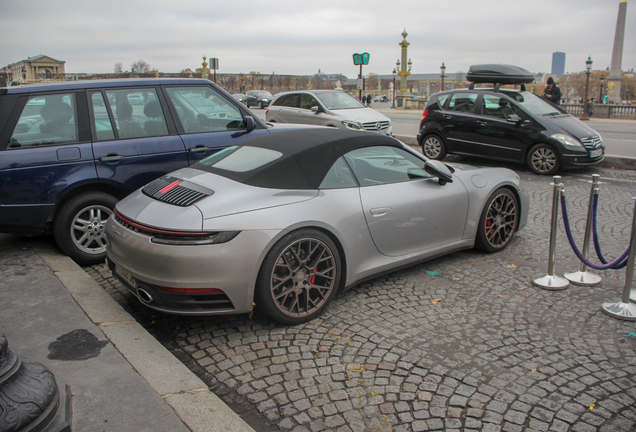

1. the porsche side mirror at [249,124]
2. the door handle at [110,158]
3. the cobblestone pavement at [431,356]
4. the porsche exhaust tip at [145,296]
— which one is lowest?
the cobblestone pavement at [431,356]

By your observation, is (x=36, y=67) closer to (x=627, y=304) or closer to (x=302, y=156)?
(x=302, y=156)

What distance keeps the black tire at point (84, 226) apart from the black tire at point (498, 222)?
12.5 feet

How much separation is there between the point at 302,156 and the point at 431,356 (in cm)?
180

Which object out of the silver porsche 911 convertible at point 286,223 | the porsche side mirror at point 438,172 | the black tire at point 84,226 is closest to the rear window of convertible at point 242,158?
the silver porsche 911 convertible at point 286,223

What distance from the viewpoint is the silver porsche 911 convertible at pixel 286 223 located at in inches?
131

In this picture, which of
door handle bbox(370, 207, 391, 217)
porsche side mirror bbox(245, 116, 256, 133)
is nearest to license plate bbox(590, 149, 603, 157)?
porsche side mirror bbox(245, 116, 256, 133)

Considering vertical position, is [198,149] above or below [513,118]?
below

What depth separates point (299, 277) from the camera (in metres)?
3.63

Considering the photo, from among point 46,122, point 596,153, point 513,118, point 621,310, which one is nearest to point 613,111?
point 596,153

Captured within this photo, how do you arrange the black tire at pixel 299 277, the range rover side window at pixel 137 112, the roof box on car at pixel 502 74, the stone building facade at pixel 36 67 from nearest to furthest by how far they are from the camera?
the black tire at pixel 299 277
the range rover side window at pixel 137 112
the roof box on car at pixel 502 74
the stone building facade at pixel 36 67

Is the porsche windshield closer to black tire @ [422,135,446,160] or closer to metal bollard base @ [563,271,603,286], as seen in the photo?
black tire @ [422,135,446,160]

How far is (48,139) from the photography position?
4840 mm

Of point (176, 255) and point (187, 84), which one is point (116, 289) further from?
point (187, 84)

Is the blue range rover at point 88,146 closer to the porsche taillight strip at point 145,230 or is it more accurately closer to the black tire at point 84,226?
the black tire at point 84,226
